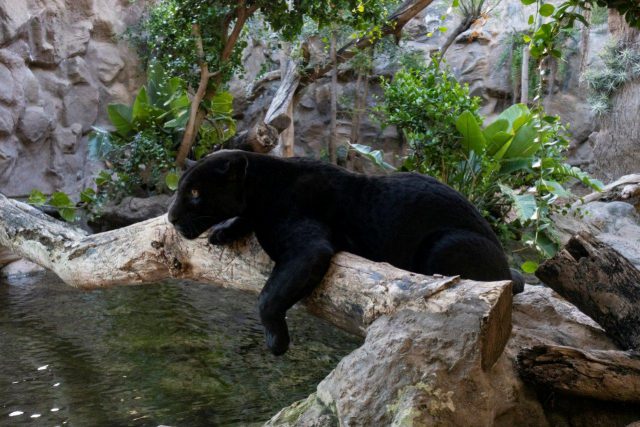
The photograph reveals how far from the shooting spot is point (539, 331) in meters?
2.94

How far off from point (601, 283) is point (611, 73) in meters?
10.3

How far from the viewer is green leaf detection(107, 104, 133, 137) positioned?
866cm

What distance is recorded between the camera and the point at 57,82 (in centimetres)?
1105

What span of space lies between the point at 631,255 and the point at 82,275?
4848mm

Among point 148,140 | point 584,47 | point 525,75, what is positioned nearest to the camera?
point 148,140

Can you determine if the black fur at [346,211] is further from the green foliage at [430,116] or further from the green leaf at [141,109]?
the green leaf at [141,109]

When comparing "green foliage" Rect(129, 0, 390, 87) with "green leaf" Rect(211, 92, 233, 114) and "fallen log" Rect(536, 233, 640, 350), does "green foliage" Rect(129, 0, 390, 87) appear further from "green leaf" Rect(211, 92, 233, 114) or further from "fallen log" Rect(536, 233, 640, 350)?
"fallen log" Rect(536, 233, 640, 350)

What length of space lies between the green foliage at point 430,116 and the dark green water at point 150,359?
279 cm

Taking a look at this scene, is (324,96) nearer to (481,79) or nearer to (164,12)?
(481,79)

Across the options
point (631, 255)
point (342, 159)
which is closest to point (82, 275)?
point (631, 255)

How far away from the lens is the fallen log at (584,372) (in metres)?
2.24

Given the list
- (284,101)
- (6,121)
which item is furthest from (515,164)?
(6,121)

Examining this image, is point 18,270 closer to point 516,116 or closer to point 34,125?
point 34,125

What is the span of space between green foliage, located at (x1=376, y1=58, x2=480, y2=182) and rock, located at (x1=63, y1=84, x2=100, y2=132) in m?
6.32
